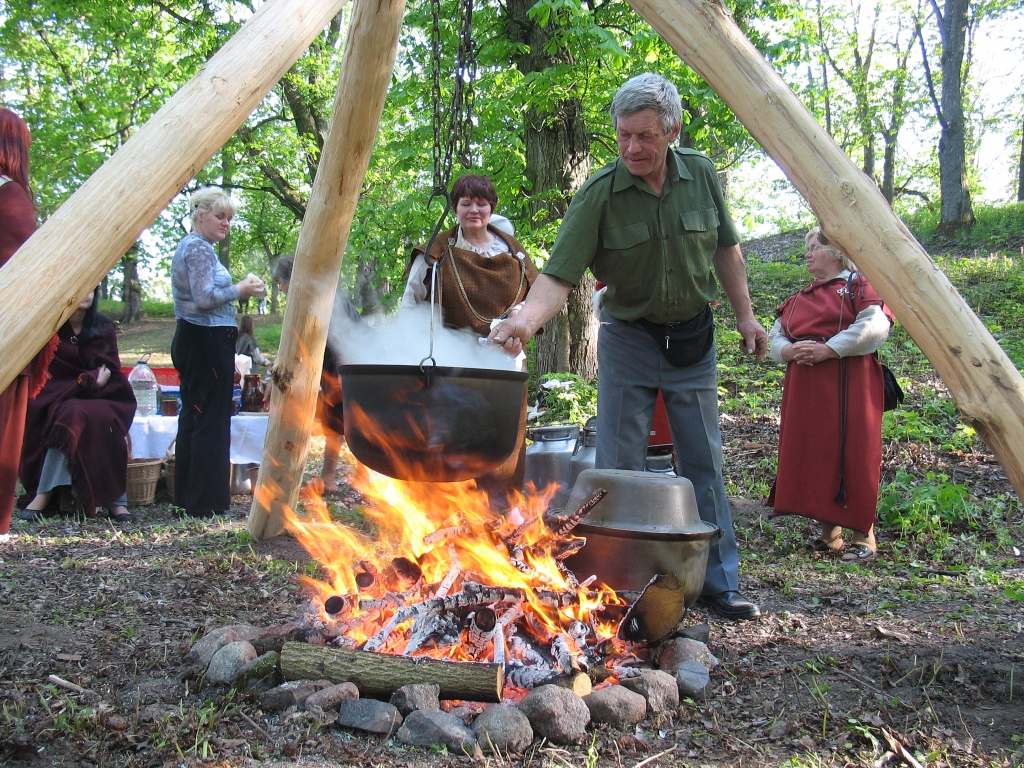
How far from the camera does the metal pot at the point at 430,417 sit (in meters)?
2.48

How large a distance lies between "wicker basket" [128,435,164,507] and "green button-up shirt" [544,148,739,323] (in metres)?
4.20

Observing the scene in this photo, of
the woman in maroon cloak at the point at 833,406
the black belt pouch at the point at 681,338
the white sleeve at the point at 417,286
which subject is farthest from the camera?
the woman in maroon cloak at the point at 833,406

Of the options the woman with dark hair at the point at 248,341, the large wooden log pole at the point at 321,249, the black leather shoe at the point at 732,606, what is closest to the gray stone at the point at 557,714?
the black leather shoe at the point at 732,606

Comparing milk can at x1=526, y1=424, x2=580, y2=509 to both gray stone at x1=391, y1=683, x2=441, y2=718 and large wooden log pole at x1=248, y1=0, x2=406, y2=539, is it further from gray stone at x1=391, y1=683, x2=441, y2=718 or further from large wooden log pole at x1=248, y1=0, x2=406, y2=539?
gray stone at x1=391, y1=683, x2=441, y2=718

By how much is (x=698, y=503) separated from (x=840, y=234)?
169cm

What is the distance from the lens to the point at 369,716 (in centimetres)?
222

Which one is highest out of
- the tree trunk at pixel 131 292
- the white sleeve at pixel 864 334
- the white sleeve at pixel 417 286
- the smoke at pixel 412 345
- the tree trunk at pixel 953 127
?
the tree trunk at pixel 953 127

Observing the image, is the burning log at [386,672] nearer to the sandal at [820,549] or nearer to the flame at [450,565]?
the flame at [450,565]

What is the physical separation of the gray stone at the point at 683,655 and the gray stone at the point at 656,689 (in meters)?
0.20

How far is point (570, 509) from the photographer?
3.11 m

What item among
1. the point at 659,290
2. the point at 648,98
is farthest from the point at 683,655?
the point at 648,98

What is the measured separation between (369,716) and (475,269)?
2747 mm

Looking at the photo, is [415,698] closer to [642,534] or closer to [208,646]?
[208,646]

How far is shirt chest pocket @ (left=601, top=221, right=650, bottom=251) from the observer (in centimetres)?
328
